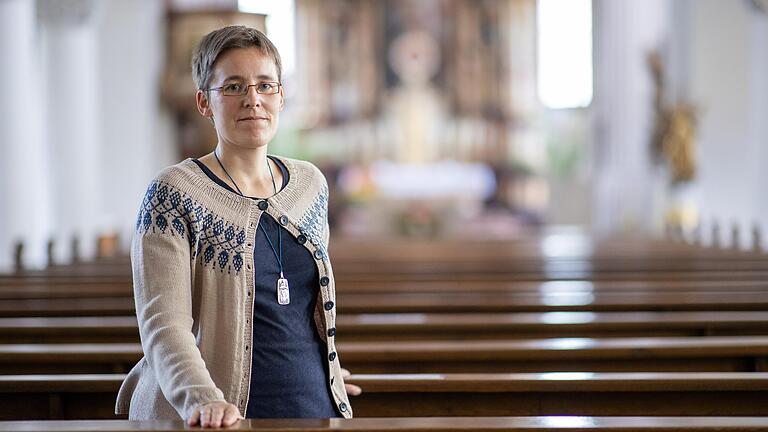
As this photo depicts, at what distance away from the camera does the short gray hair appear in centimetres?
182

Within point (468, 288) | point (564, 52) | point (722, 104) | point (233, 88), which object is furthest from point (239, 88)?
point (564, 52)

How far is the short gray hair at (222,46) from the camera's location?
1.82 m

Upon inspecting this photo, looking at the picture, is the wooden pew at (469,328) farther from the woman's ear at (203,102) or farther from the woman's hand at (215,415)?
the woman's hand at (215,415)

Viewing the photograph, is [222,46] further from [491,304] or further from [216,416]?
[491,304]

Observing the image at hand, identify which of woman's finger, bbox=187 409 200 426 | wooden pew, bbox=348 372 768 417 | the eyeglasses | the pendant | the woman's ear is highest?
the eyeglasses

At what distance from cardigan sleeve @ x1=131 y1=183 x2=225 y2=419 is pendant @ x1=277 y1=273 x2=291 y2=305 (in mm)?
168

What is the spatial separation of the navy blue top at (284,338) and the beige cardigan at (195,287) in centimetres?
2

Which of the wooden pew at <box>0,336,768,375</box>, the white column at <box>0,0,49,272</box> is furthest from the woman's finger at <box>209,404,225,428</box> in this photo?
the white column at <box>0,0,49,272</box>

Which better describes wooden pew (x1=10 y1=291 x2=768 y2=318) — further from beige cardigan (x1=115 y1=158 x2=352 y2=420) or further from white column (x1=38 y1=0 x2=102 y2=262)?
white column (x1=38 y1=0 x2=102 y2=262)

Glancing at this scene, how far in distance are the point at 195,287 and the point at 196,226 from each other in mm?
121

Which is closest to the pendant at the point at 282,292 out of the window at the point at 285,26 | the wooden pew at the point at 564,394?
the wooden pew at the point at 564,394

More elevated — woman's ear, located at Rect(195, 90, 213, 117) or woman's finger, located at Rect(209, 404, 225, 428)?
woman's ear, located at Rect(195, 90, 213, 117)

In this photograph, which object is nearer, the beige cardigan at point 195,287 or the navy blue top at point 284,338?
the beige cardigan at point 195,287

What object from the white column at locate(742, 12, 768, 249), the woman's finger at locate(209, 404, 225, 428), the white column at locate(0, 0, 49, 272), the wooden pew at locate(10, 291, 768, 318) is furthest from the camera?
the white column at locate(742, 12, 768, 249)
